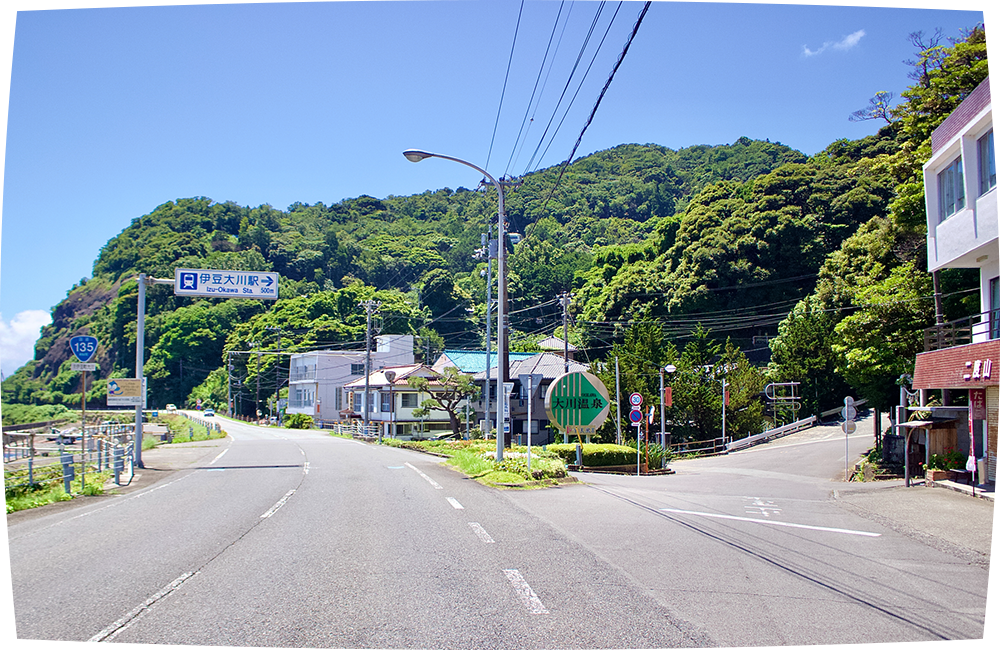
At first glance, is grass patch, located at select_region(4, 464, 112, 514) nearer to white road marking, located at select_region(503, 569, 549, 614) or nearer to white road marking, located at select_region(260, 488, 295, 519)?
white road marking, located at select_region(260, 488, 295, 519)

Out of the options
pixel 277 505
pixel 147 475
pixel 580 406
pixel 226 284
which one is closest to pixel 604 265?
pixel 226 284

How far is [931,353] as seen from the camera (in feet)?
50.9

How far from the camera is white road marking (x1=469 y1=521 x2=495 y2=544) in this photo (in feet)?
27.7

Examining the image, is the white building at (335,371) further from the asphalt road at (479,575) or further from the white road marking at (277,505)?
the asphalt road at (479,575)

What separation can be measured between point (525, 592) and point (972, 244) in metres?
10.2

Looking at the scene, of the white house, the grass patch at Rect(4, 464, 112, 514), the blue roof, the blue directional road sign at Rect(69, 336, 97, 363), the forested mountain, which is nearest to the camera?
the blue directional road sign at Rect(69, 336, 97, 363)

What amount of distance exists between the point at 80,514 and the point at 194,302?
1281 centimetres

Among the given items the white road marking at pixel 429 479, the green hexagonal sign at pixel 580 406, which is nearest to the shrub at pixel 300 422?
the white road marking at pixel 429 479

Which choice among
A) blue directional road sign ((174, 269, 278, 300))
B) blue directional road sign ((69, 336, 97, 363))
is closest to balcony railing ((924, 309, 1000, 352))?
blue directional road sign ((69, 336, 97, 363))

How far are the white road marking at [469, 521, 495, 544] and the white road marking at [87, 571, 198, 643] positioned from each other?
3594 millimetres

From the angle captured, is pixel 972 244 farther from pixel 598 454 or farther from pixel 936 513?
pixel 598 454

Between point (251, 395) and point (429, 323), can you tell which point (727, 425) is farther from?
point (251, 395)

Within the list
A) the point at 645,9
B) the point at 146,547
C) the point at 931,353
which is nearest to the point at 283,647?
the point at 146,547

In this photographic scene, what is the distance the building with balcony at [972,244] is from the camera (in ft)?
33.1
